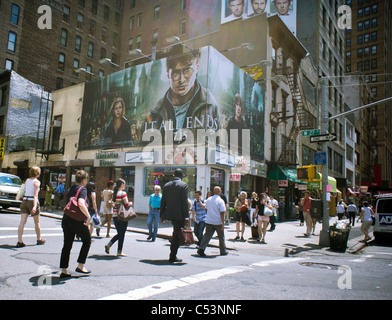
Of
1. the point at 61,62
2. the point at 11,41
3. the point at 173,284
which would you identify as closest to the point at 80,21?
the point at 61,62

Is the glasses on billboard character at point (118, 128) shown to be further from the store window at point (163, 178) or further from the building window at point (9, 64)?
the building window at point (9, 64)

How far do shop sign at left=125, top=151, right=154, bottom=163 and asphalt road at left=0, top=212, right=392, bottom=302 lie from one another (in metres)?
11.4

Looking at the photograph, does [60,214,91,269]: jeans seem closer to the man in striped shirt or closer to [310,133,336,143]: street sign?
the man in striped shirt

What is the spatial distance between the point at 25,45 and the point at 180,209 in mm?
40316

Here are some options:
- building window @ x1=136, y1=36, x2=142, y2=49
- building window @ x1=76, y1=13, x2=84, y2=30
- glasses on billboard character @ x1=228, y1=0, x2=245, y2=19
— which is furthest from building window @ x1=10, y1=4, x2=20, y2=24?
glasses on billboard character @ x1=228, y1=0, x2=245, y2=19

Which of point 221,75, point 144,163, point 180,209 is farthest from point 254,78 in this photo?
point 180,209

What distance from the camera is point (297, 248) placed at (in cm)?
1042

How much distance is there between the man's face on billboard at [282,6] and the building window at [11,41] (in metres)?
31.1

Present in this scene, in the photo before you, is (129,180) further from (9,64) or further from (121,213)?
(9,64)

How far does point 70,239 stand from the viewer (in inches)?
201

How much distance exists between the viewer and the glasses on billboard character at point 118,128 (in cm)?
2138

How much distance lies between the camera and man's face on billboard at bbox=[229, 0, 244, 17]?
109 ft

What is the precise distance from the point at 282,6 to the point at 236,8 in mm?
6067

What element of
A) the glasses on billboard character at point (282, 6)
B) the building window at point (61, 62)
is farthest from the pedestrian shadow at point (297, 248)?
the building window at point (61, 62)
